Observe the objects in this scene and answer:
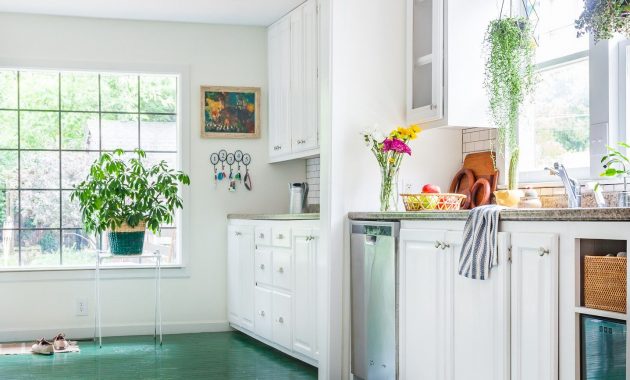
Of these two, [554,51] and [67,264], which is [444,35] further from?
[67,264]

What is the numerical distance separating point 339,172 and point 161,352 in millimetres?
2107

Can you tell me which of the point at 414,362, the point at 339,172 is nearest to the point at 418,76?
the point at 339,172

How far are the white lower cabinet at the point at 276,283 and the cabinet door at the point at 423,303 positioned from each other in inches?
43.1

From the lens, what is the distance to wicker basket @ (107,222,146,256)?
609cm

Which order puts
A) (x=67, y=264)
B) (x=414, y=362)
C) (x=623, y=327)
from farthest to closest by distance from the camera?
(x=67, y=264) < (x=414, y=362) < (x=623, y=327)

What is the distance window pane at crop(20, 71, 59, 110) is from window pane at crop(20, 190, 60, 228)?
68 cm

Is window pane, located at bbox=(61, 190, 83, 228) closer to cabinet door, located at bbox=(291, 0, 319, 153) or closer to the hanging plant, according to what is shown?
cabinet door, located at bbox=(291, 0, 319, 153)

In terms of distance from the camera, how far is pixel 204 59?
22.0 ft

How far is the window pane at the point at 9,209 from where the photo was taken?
252 inches

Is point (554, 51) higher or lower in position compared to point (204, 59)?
lower

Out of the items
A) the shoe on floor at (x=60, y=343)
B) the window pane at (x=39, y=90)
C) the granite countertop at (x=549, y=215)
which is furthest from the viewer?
the window pane at (x=39, y=90)

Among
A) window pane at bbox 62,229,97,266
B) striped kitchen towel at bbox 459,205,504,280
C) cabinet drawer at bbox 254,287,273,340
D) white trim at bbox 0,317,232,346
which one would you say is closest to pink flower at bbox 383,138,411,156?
striped kitchen towel at bbox 459,205,504,280

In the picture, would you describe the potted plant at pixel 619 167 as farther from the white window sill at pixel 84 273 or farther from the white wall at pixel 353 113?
the white window sill at pixel 84 273

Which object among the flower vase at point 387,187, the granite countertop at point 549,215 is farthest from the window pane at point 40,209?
the granite countertop at point 549,215
